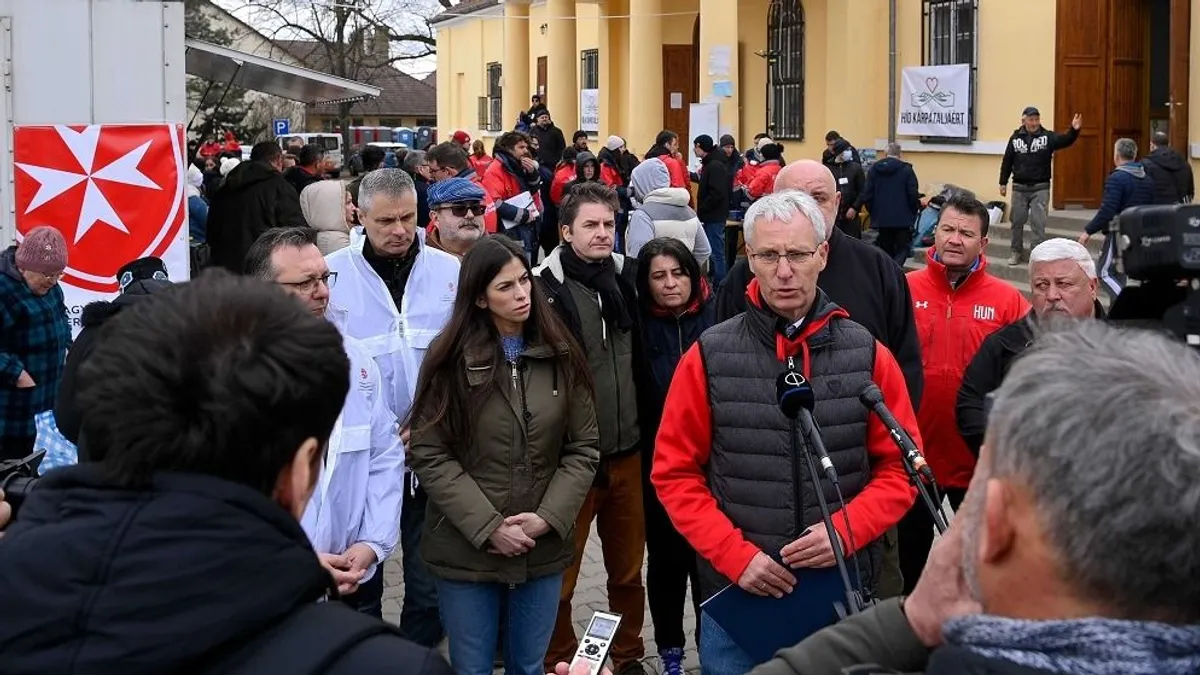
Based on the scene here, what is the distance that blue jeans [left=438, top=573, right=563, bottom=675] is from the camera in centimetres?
438

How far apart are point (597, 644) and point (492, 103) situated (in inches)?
1462

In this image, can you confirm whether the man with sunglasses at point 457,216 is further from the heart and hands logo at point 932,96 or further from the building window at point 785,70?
A: the building window at point 785,70

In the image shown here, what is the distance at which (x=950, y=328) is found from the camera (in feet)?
17.6

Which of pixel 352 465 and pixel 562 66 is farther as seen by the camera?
pixel 562 66

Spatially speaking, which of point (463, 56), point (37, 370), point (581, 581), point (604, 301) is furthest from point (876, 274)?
point (463, 56)

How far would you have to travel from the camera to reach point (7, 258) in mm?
6434

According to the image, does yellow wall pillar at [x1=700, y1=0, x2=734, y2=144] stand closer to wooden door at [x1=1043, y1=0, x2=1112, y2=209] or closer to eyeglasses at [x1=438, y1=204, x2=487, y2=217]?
wooden door at [x1=1043, y1=0, x2=1112, y2=209]

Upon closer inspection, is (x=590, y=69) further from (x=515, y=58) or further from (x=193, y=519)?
(x=193, y=519)

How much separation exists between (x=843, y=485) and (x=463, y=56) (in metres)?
39.7

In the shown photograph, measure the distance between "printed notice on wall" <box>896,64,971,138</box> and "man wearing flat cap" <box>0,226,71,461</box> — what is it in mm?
13618

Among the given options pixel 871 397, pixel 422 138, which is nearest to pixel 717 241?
pixel 871 397

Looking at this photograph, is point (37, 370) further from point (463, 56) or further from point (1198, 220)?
point (463, 56)

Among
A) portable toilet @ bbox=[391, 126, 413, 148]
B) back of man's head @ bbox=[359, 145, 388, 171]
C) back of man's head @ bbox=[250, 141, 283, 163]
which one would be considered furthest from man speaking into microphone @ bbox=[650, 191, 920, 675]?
portable toilet @ bbox=[391, 126, 413, 148]

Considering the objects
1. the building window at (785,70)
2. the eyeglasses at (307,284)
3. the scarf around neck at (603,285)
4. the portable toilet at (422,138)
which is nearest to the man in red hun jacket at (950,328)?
the scarf around neck at (603,285)
